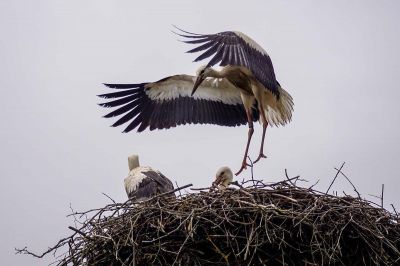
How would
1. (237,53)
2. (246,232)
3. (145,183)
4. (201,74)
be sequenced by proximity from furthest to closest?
(145,183)
(201,74)
(237,53)
(246,232)

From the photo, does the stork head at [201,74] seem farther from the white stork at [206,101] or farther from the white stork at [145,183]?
the white stork at [145,183]

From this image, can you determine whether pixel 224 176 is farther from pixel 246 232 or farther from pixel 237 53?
pixel 246 232

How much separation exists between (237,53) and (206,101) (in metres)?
1.21

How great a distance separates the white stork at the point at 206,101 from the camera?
8.11m

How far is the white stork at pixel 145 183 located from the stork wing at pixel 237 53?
128cm

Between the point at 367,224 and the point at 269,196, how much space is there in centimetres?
67

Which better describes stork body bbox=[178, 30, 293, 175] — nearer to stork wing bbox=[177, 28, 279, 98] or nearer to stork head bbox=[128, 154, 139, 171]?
stork wing bbox=[177, 28, 279, 98]

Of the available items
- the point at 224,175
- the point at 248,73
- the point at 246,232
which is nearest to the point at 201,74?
the point at 248,73

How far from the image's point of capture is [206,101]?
27.9 ft

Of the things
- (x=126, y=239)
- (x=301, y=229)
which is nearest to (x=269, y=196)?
(x=301, y=229)

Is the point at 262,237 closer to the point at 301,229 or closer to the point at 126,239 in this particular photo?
the point at 301,229

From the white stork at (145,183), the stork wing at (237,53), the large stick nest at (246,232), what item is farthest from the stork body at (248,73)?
the large stick nest at (246,232)

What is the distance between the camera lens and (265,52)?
7.93 metres

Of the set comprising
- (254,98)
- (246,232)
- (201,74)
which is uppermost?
(201,74)
